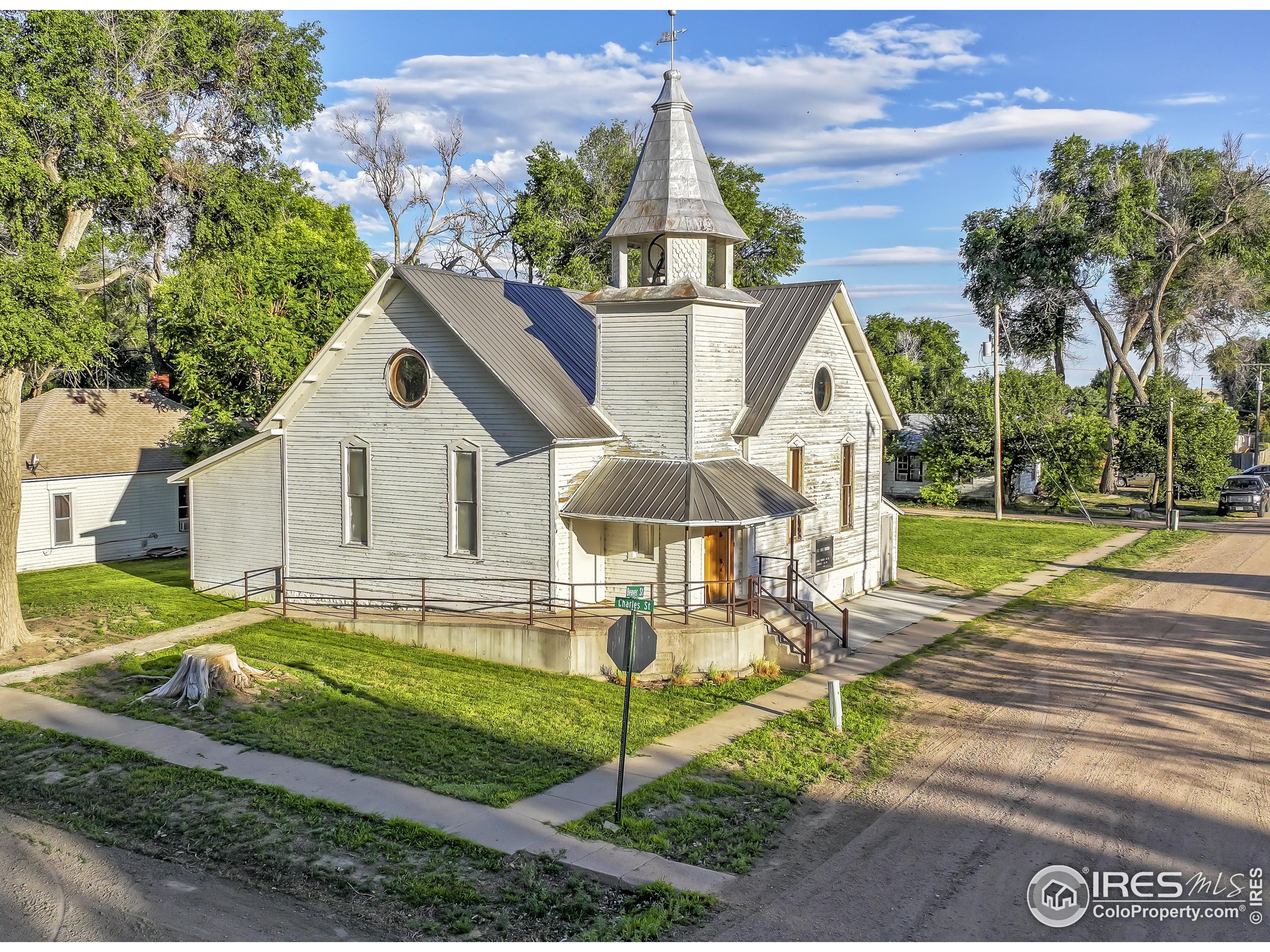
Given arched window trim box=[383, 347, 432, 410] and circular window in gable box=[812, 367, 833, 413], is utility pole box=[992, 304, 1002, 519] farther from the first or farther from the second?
arched window trim box=[383, 347, 432, 410]

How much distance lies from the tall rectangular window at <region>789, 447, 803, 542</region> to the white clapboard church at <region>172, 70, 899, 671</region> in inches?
2.3

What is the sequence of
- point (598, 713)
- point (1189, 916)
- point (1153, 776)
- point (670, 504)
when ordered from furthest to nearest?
point (670, 504) → point (598, 713) → point (1153, 776) → point (1189, 916)

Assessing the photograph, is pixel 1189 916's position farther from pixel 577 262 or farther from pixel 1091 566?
pixel 577 262

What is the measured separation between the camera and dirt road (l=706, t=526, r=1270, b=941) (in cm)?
973

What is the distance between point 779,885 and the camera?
10367 mm

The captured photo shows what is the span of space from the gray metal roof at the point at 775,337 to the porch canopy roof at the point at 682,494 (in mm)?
1455

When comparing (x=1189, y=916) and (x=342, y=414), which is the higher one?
(x=342, y=414)

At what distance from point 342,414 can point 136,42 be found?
895cm

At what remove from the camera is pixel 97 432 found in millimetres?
33438

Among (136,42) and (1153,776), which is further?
(136,42)

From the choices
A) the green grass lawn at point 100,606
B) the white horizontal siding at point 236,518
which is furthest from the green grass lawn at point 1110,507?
the green grass lawn at point 100,606

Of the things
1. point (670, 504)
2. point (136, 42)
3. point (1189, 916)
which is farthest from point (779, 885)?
point (136, 42)

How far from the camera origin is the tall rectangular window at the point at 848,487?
2559 cm

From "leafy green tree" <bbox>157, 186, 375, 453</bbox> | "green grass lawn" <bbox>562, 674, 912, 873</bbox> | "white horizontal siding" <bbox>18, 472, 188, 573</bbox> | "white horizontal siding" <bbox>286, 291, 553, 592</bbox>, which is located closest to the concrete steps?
"green grass lawn" <bbox>562, 674, 912, 873</bbox>
